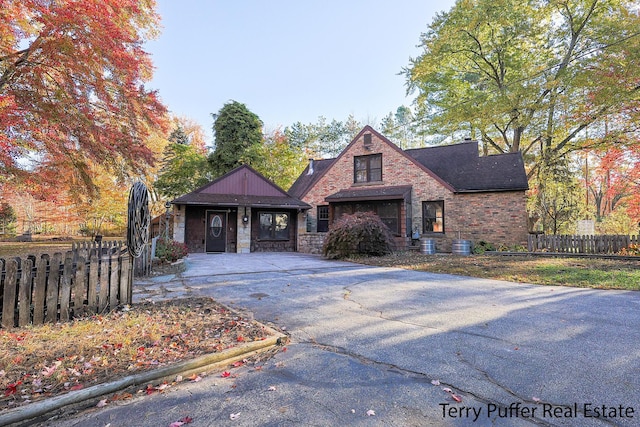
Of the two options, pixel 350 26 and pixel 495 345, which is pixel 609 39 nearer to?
pixel 350 26

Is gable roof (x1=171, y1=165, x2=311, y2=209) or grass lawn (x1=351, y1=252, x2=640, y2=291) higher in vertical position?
gable roof (x1=171, y1=165, x2=311, y2=209)

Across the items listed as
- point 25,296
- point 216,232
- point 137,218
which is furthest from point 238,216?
point 25,296

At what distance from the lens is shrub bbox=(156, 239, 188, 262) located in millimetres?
10018

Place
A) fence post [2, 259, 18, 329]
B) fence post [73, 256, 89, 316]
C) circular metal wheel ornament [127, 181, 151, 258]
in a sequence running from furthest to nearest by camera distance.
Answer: circular metal wheel ornament [127, 181, 151, 258] < fence post [73, 256, 89, 316] < fence post [2, 259, 18, 329]

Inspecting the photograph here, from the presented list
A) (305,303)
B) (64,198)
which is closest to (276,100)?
(64,198)

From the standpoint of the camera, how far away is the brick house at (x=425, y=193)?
45.4 feet

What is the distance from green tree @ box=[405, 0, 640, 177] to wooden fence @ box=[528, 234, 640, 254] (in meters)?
6.50

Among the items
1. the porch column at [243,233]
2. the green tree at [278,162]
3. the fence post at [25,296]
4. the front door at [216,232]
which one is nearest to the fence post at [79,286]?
the fence post at [25,296]

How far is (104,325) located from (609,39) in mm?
20939

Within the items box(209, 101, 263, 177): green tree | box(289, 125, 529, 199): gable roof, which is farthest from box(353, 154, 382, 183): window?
box(209, 101, 263, 177): green tree

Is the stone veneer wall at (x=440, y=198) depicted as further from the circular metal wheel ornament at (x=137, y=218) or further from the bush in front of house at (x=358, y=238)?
the circular metal wheel ornament at (x=137, y=218)

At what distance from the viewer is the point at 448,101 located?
2070 centimetres

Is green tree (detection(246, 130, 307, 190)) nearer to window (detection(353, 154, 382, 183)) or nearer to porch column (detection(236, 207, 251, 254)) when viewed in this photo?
porch column (detection(236, 207, 251, 254))

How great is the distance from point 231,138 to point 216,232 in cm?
1092
